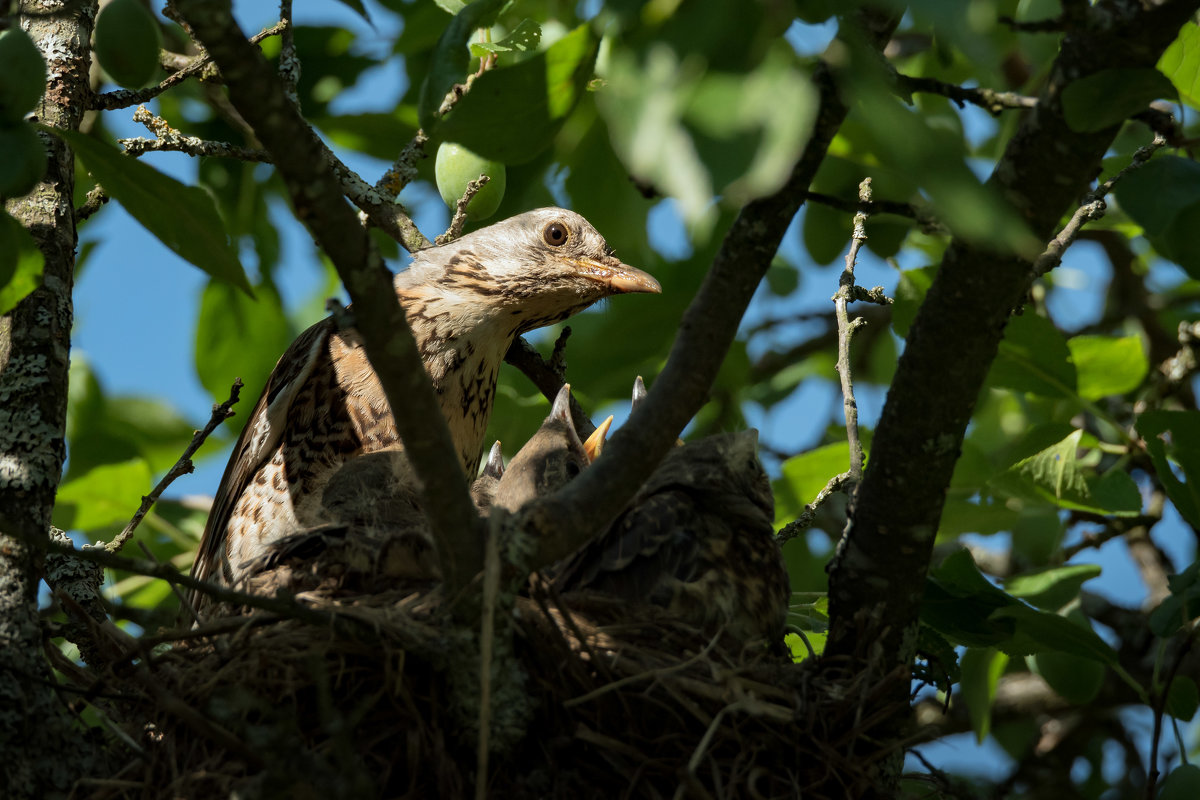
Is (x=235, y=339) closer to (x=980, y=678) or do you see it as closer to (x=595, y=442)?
(x=595, y=442)

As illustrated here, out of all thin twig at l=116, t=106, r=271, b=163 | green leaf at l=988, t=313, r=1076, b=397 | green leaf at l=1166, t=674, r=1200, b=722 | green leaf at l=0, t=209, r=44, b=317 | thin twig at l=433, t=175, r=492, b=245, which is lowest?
green leaf at l=1166, t=674, r=1200, b=722

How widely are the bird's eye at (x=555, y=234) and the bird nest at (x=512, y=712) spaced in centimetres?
202

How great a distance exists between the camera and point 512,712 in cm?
234

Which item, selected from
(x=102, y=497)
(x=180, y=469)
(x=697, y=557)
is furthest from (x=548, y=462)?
(x=102, y=497)

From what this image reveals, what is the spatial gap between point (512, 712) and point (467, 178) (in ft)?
6.27

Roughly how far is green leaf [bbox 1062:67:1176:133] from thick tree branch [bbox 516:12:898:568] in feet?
1.24

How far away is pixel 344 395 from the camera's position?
3963mm

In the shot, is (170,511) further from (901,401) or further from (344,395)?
(901,401)

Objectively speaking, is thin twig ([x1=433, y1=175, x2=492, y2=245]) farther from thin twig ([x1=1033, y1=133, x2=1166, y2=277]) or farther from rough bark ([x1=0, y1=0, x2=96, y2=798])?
thin twig ([x1=1033, y1=133, x2=1166, y2=277])

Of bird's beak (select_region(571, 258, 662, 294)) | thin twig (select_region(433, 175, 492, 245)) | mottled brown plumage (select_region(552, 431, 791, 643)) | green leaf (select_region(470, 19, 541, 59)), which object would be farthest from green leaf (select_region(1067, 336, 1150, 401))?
green leaf (select_region(470, 19, 541, 59))

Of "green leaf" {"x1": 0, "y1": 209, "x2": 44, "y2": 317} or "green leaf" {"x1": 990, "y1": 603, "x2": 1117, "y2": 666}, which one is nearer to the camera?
"green leaf" {"x1": 0, "y1": 209, "x2": 44, "y2": 317}

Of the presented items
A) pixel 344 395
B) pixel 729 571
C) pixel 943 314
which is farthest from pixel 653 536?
pixel 344 395

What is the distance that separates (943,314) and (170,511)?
3.70 m

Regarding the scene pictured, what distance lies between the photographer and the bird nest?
7.70 ft
